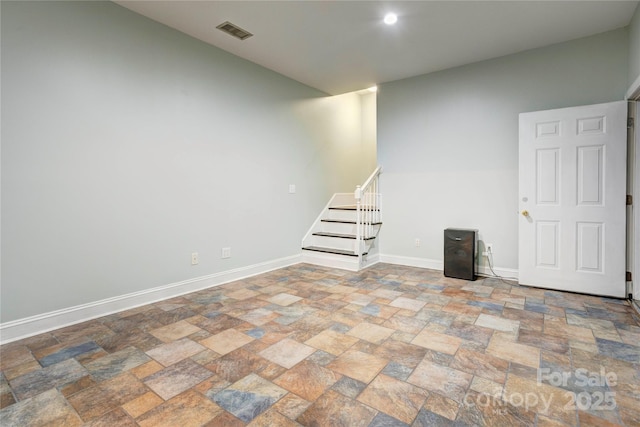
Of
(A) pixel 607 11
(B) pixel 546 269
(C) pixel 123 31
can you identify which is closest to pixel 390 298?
(B) pixel 546 269

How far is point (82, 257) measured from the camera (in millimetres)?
2695

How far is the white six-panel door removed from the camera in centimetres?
319

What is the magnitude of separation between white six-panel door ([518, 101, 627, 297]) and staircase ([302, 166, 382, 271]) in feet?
6.31

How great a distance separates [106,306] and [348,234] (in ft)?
10.6

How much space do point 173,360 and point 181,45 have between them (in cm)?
308

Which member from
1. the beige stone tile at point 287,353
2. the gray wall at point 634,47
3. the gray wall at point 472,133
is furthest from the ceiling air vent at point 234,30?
the gray wall at point 634,47

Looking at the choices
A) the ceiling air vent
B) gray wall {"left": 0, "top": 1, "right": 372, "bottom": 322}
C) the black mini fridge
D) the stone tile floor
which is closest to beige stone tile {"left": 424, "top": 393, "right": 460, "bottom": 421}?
the stone tile floor

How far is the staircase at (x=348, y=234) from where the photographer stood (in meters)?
4.50

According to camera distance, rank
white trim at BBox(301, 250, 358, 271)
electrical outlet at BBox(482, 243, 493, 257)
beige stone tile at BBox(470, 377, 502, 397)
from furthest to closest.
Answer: white trim at BBox(301, 250, 358, 271) → electrical outlet at BBox(482, 243, 493, 257) → beige stone tile at BBox(470, 377, 502, 397)

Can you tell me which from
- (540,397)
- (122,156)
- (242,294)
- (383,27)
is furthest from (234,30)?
(540,397)

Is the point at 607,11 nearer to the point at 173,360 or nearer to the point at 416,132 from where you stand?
the point at 416,132

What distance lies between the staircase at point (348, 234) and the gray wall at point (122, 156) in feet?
2.21

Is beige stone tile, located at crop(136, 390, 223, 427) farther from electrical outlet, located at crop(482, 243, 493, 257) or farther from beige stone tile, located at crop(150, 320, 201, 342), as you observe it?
electrical outlet, located at crop(482, 243, 493, 257)

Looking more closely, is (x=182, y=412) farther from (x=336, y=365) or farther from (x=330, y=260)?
(x=330, y=260)
